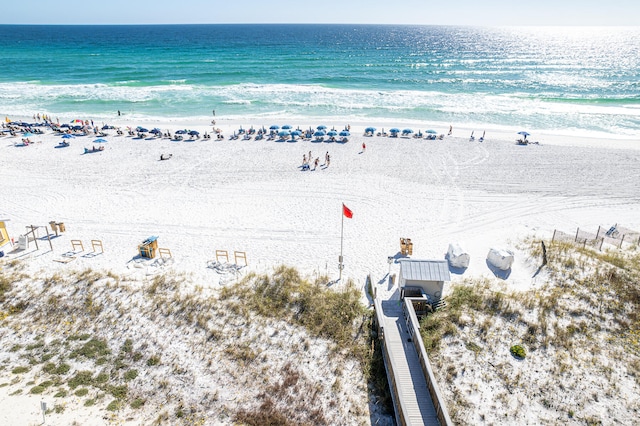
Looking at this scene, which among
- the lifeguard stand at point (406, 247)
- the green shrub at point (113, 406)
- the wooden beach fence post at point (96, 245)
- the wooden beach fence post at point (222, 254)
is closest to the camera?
the green shrub at point (113, 406)

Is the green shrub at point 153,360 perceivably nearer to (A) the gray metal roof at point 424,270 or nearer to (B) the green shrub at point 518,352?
(A) the gray metal roof at point 424,270

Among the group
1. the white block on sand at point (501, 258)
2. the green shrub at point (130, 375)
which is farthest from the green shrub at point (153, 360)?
the white block on sand at point (501, 258)

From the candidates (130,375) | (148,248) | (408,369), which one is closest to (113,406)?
(130,375)

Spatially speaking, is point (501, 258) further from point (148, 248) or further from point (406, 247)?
point (148, 248)

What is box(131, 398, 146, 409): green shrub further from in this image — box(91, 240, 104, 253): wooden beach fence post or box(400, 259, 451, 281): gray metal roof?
box(91, 240, 104, 253): wooden beach fence post

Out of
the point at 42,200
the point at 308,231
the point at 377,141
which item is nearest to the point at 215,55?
the point at 377,141

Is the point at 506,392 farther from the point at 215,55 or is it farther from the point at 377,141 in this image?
the point at 215,55
